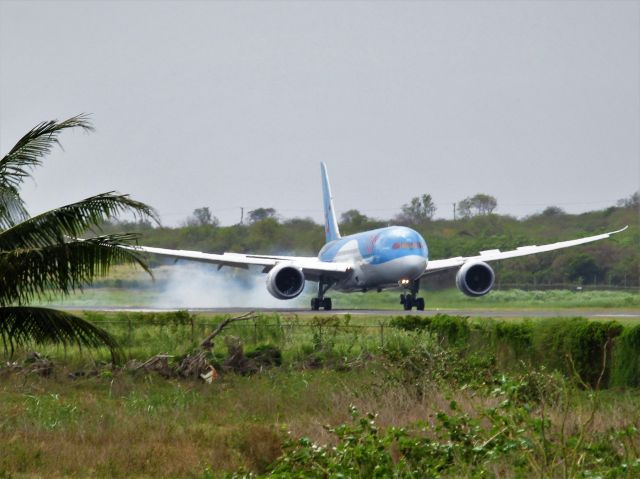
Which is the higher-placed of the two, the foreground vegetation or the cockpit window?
the cockpit window

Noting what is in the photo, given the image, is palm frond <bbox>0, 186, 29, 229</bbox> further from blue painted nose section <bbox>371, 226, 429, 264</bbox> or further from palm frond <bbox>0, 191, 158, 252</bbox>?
blue painted nose section <bbox>371, 226, 429, 264</bbox>

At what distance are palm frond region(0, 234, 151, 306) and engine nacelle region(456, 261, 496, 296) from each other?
38.1 metres

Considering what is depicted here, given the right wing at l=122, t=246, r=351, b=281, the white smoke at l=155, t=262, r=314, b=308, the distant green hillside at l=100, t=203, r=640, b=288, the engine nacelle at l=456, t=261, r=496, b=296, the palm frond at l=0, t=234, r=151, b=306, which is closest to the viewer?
the palm frond at l=0, t=234, r=151, b=306

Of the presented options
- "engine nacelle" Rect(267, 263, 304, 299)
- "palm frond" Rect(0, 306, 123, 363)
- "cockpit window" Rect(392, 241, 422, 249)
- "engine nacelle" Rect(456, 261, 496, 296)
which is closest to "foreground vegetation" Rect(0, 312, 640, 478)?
"palm frond" Rect(0, 306, 123, 363)

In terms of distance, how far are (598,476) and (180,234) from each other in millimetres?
59248

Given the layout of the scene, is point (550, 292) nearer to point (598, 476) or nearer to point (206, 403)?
point (206, 403)

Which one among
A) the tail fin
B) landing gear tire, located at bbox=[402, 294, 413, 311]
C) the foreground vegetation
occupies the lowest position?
the foreground vegetation

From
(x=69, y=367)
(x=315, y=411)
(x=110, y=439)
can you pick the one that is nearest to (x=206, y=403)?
(x=315, y=411)

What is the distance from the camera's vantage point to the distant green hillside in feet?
221

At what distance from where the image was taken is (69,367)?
2797cm

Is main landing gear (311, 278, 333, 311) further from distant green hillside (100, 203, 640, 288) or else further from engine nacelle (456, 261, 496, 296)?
distant green hillside (100, 203, 640, 288)

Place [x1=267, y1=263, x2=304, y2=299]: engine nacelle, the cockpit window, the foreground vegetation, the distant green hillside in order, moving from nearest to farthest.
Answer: the foreground vegetation < the cockpit window < [x1=267, y1=263, x2=304, y2=299]: engine nacelle < the distant green hillside

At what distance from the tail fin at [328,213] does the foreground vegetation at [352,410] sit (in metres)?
33.7

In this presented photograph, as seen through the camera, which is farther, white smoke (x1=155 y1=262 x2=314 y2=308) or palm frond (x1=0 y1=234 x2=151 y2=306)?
white smoke (x1=155 y1=262 x2=314 y2=308)
